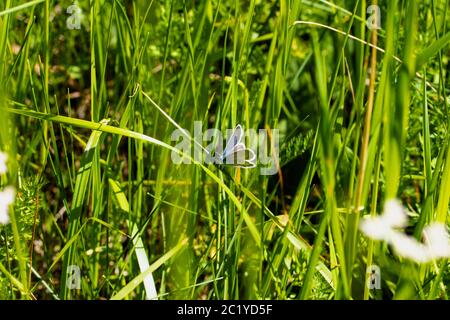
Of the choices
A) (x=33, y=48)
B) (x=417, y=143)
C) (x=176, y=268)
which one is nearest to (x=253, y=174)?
(x=176, y=268)

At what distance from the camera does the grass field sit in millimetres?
894

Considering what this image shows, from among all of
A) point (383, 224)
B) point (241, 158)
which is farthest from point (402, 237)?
point (241, 158)

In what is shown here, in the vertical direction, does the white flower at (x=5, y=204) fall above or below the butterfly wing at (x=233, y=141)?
below

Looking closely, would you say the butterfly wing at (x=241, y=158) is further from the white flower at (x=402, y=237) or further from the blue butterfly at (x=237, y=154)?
the white flower at (x=402, y=237)

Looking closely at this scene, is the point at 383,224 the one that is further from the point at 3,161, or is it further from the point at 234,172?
the point at 3,161

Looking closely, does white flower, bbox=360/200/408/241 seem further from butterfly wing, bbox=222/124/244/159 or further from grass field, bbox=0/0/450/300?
butterfly wing, bbox=222/124/244/159

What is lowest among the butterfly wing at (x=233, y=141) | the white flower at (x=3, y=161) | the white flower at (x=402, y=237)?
the white flower at (x=402, y=237)

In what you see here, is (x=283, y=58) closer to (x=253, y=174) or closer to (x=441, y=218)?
(x=253, y=174)

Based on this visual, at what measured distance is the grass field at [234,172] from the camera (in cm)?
89

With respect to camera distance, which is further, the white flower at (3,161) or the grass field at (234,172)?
the white flower at (3,161)

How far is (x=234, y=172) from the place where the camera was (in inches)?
44.1

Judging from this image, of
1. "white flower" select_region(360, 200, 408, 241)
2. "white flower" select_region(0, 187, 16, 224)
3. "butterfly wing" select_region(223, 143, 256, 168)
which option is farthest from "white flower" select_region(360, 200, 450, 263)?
"white flower" select_region(0, 187, 16, 224)

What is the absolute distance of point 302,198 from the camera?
1002 mm

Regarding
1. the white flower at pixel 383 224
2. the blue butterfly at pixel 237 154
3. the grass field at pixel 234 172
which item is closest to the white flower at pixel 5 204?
the grass field at pixel 234 172
